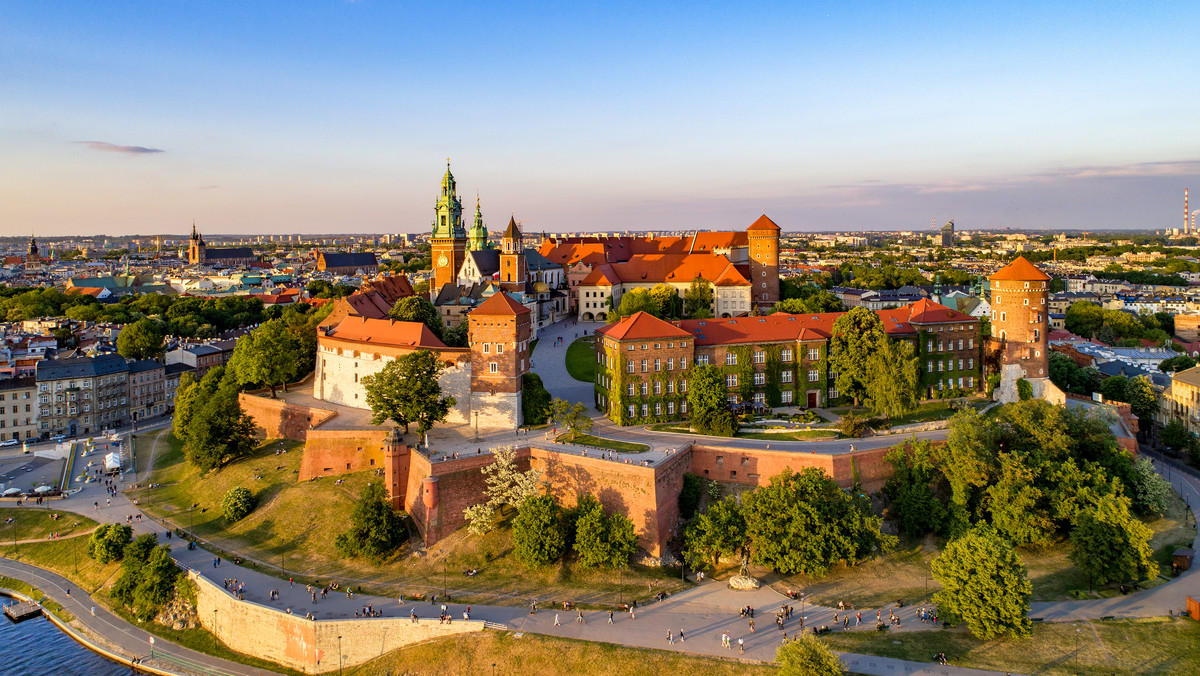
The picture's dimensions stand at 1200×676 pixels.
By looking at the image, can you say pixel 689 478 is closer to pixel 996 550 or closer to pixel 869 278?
pixel 996 550

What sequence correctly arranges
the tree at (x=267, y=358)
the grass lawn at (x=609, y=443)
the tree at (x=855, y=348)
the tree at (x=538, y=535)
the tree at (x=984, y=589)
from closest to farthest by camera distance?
the tree at (x=984, y=589)
the tree at (x=538, y=535)
the grass lawn at (x=609, y=443)
the tree at (x=855, y=348)
the tree at (x=267, y=358)

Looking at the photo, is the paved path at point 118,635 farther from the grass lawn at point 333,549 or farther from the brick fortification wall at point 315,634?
the grass lawn at point 333,549

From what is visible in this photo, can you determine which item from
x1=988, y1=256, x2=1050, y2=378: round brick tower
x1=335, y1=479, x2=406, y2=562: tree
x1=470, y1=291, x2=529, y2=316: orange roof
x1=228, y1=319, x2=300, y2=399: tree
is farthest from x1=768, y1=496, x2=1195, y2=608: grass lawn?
x1=228, y1=319, x2=300, y2=399: tree

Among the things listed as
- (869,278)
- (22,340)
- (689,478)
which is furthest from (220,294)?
(689,478)

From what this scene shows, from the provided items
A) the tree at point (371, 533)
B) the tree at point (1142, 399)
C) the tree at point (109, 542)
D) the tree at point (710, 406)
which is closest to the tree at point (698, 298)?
the tree at point (710, 406)

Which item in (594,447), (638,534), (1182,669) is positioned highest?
(594,447)

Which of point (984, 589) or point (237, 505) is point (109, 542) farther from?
point (984, 589)

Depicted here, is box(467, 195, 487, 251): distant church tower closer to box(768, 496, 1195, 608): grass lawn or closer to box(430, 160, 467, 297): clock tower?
box(430, 160, 467, 297): clock tower
